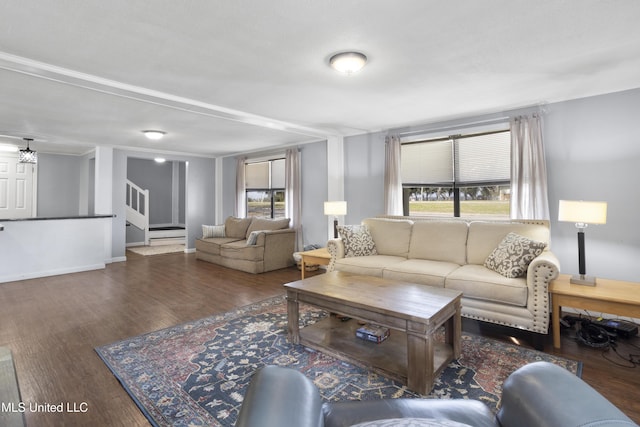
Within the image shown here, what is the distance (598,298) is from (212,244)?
5.61 metres

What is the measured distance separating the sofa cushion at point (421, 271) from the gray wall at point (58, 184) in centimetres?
783

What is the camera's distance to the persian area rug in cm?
190

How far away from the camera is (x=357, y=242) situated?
407 centimetres

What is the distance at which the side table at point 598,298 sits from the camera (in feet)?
7.74

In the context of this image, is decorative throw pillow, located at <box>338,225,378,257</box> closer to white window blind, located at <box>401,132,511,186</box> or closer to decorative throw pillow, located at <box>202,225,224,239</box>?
white window blind, located at <box>401,132,511,186</box>

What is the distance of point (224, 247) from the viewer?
582 centimetres

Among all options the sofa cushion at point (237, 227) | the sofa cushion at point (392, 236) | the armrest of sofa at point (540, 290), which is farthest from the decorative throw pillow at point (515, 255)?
the sofa cushion at point (237, 227)

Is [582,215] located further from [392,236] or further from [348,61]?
[348,61]

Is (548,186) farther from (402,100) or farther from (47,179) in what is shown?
(47,179)

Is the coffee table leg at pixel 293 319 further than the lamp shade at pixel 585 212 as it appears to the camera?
No

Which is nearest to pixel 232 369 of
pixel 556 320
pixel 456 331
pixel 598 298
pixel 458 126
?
pixel 456 331

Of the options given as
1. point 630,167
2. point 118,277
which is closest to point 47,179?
point 118,277

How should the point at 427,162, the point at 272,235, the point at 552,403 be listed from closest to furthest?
the point at 552,403 < the point at 427,162 < the point at 272,235

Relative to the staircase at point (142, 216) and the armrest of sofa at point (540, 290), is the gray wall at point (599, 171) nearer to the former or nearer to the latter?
the armrest of sofa at point (540, 290)
